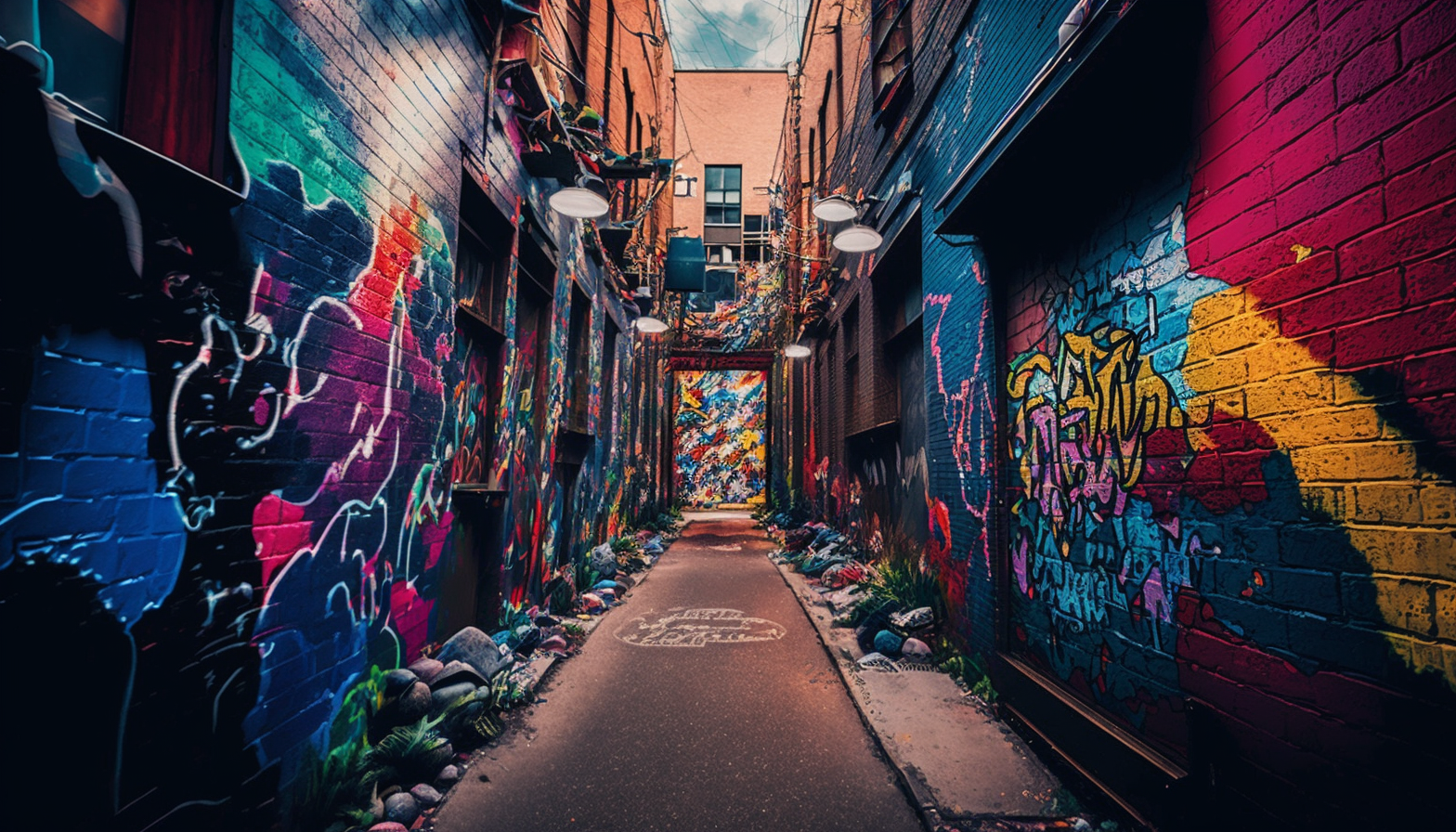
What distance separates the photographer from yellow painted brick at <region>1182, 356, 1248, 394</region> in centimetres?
207

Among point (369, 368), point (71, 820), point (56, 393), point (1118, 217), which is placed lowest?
point (71, 820)

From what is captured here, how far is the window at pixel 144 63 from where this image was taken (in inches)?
61.5

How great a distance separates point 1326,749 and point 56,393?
355 cm

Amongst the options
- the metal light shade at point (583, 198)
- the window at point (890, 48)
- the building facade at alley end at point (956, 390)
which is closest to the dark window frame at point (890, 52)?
the window at point (890, 48)

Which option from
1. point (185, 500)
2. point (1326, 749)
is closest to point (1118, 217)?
point (1326, 749)

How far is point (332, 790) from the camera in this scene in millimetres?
2482

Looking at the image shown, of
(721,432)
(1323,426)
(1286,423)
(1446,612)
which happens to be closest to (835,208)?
(1286,423)

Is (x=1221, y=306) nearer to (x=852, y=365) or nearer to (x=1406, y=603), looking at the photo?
(x=1406, y=603)

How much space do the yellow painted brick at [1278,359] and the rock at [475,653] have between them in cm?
398

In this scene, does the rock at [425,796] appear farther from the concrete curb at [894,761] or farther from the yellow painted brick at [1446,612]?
the yellow painted brick at [1446,612]

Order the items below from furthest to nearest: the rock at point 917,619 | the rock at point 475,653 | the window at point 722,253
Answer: the window at point 722,253 → the rock at point 917,619 → the rock at point 475,653

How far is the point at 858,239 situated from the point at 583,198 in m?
2.60

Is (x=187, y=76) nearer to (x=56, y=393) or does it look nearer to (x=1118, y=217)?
(x=56, y=393)

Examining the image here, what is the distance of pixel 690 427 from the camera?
19562 millimetres
